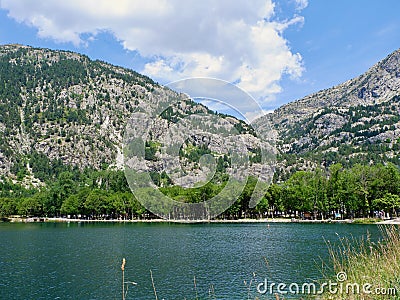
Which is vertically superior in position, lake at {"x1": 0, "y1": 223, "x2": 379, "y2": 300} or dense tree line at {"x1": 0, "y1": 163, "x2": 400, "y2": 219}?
dense tree line at {"x1": 0, "y1": 163, "x2": 400, "y2": 219}

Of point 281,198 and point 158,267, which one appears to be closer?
point 158,267

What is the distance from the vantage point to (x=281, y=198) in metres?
103

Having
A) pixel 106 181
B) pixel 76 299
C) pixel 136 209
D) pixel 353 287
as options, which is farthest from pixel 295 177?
pixel 353 287

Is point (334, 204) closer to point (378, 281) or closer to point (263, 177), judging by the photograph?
point (263, 177)

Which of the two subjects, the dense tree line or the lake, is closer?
the lake

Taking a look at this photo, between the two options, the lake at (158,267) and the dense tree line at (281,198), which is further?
the dense tree line at (281,198)

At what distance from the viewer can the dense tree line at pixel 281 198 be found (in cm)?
8638

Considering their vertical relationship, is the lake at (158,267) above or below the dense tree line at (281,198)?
below

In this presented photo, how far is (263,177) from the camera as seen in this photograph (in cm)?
13225

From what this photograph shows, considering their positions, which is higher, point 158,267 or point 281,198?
point 281,198

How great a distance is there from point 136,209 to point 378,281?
108758 millimetres

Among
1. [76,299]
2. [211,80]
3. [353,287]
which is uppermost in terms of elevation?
[211,80]

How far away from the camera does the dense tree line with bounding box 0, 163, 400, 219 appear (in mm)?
86375

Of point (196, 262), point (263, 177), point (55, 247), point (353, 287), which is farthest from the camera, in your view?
point (263, 177)
